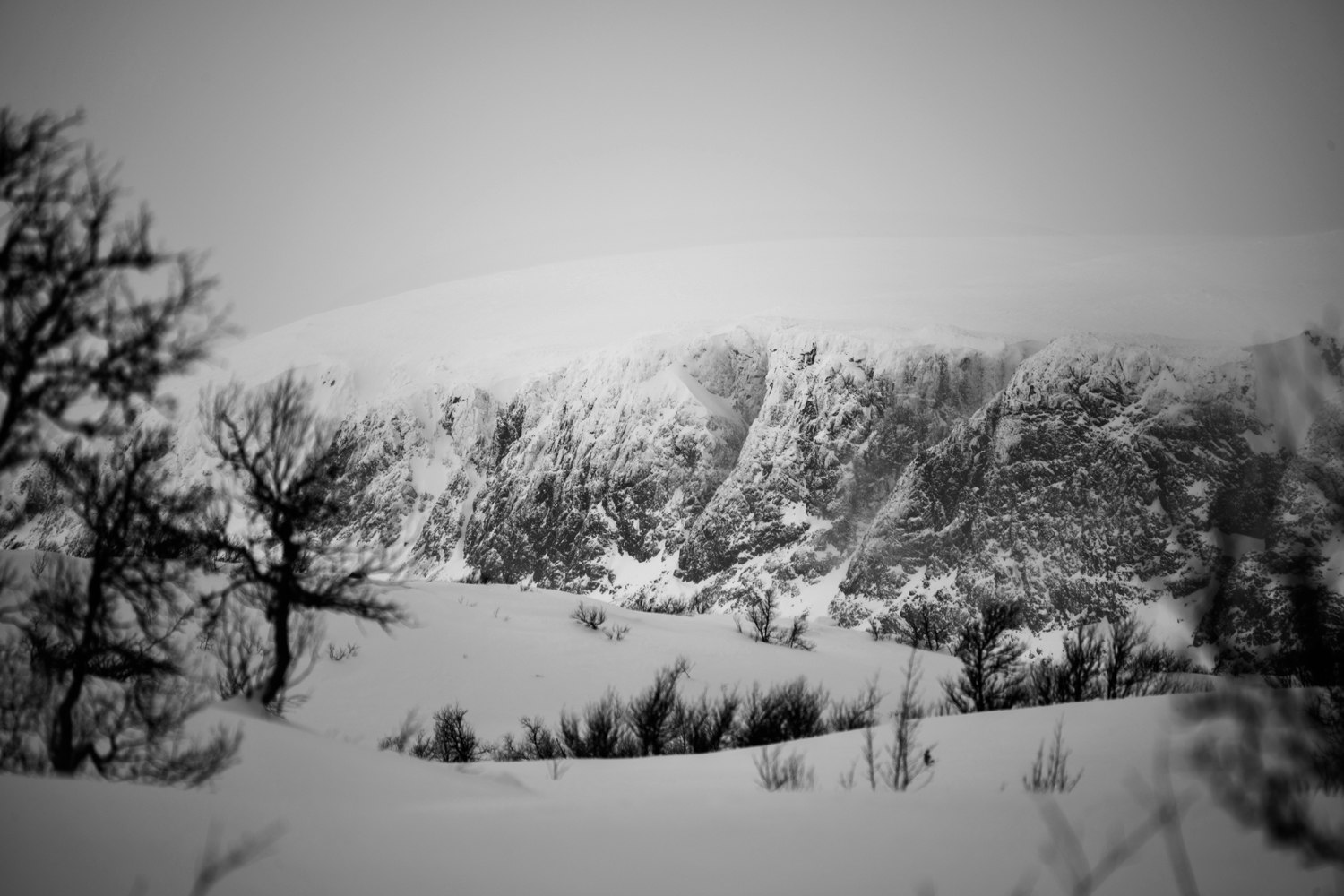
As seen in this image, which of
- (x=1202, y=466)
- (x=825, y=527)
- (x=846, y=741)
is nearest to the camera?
(x=846, y=741)

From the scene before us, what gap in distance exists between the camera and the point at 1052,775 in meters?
8.75

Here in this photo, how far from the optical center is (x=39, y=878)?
456 centimetres

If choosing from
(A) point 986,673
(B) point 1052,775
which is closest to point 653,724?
(A) point 986,673

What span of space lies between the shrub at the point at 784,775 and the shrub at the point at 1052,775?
2.69 meters

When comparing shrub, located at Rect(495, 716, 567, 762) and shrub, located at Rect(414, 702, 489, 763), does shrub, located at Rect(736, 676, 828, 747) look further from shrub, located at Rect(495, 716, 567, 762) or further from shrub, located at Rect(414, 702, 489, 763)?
shrub, located at Rect(414, 702, 489, 763)

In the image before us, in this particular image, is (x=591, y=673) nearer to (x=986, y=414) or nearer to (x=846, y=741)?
(x=846, y=741)

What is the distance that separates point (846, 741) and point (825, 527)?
7741cm

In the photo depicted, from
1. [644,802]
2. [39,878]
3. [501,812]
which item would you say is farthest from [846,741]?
[39,878]

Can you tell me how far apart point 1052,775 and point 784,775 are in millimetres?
3280

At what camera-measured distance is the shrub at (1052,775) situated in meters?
8.79

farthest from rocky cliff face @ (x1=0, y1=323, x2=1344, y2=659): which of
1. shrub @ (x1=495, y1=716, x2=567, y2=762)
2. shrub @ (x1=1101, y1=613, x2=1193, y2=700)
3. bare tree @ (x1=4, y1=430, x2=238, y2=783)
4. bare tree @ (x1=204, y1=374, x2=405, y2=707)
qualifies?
bare tree @ (x1=4, y1=430, x2=238, y2=783)

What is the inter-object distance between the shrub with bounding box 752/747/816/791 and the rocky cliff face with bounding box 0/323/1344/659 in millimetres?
37932

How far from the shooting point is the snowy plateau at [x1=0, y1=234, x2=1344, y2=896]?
17.6 ft

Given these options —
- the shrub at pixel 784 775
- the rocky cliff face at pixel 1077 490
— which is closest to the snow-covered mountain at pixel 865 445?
the rocky cliff face at pixel 1077 490
